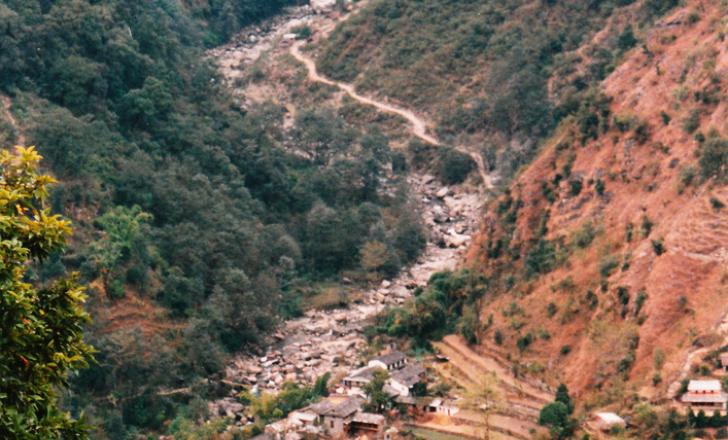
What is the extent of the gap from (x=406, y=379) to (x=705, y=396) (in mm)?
9315

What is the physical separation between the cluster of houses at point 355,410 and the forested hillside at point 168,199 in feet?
13.0

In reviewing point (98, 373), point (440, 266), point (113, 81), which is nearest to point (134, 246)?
point (98, 373)

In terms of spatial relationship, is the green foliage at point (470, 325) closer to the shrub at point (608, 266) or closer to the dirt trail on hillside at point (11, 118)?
the shrub at point (608, 266)

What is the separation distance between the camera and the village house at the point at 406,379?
104 feet

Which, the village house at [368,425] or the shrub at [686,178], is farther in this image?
the shrub at [686,178]

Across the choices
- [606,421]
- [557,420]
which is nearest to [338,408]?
[557,420]

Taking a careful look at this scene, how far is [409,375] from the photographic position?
32.4 metres

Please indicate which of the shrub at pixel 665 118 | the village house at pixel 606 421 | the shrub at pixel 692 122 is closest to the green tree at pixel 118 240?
the village house at pixel 606 421

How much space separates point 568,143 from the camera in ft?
128

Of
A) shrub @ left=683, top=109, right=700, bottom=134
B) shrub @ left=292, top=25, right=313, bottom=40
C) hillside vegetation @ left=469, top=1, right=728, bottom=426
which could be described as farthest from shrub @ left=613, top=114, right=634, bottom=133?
shrub @ left=292, top=25, right=313, bottom=40

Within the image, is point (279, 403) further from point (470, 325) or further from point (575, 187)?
point (575, 187)

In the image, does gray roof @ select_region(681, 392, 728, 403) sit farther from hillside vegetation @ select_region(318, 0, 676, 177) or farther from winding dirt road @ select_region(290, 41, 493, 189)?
winding dirt road @ select_region(290, 41, 493, 189)

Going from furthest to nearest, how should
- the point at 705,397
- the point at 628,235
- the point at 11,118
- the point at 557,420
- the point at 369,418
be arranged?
1. the point at 11,118
2. the point at 628,235
3. the point at 369,418
4. the point at 557,420
5. the point at 705,397

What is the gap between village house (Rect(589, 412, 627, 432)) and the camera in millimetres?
25734
